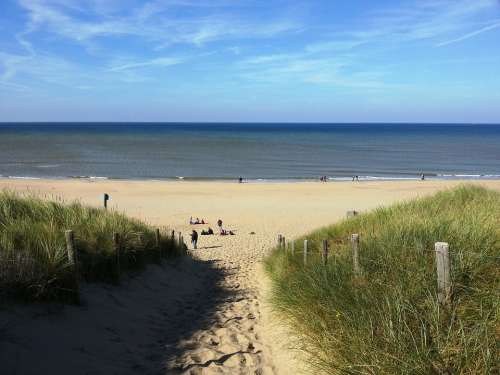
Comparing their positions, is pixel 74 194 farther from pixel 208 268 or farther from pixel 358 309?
pixel 358 309

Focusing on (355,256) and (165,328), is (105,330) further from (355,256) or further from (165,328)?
(355,256)

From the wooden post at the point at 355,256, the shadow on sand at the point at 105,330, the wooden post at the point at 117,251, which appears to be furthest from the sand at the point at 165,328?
the wooden post at the point at 355,256

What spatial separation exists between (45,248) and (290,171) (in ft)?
160

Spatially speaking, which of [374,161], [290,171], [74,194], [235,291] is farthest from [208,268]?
[374,161]

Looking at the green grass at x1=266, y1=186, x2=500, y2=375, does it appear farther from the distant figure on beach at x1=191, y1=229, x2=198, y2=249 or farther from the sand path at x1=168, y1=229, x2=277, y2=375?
the distant figure on beach at x1=191, y1=229, x2=198, y2=249

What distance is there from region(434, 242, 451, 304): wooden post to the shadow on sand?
11.0 feet

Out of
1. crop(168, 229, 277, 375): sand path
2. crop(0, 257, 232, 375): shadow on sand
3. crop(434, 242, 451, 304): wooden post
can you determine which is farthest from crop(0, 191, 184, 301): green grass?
crop(434, 242, 451, 304): wooden post

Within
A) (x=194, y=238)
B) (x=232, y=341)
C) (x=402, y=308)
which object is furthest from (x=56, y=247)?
(x=194, y=238)

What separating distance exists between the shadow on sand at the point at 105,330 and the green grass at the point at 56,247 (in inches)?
10.5

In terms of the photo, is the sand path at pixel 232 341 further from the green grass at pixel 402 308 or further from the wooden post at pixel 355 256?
the wooden post at pixel 355 256

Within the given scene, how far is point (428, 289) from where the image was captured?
15.7 feet

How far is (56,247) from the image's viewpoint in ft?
21.8

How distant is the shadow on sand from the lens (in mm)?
4832

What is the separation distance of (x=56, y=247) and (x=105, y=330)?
1.50 meters
